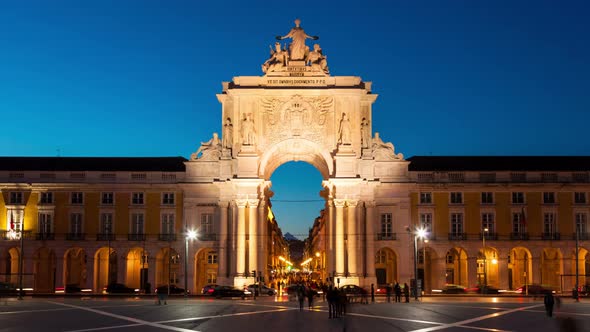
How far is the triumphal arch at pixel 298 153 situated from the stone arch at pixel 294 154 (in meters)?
0.12

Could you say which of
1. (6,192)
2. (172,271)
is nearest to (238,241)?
(172,271)

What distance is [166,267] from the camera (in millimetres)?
85938

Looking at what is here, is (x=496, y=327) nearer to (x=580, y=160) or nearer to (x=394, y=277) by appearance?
(x=394, y=277)

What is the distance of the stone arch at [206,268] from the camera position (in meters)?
86.8

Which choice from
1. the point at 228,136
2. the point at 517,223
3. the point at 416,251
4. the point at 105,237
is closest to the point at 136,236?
the point at 105,237

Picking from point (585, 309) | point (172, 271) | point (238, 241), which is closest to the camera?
point (585, 309)

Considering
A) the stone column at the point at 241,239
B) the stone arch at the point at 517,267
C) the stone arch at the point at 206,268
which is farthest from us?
the stone arch at the point at 206,268

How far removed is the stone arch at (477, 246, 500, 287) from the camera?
272 ft

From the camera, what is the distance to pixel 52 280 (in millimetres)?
83500

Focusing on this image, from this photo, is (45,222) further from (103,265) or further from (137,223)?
(137,223)

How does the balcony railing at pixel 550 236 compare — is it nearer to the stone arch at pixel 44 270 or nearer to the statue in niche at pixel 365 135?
the statue in niche at pixel 365 135

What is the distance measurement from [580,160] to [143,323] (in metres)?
63.9

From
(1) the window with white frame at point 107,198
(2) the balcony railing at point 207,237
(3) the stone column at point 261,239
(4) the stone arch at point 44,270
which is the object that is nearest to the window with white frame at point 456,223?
(3) the stone column at point 261,239

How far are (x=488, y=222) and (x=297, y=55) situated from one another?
26471mm
